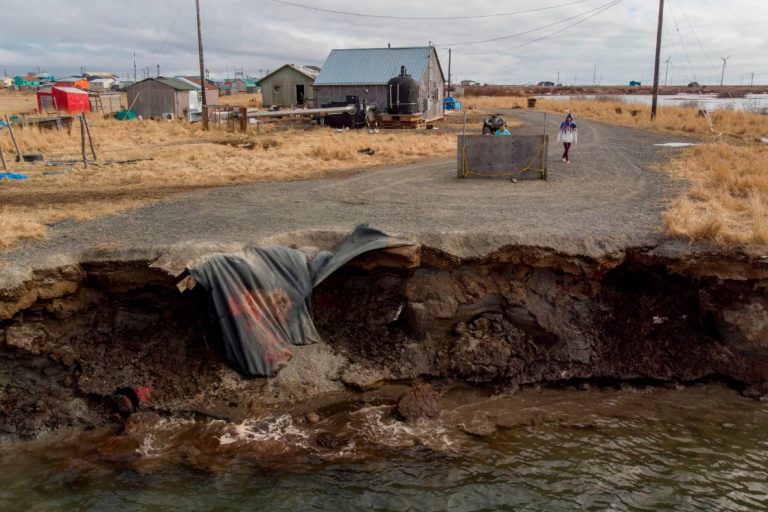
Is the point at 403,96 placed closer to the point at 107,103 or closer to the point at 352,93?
the point at 352,93

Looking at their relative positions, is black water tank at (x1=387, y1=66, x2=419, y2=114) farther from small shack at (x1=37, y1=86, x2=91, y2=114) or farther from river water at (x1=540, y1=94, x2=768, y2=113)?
small shack at (x1=37, y1=86, x2=91, y2=114)

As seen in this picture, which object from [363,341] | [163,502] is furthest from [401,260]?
[163,502]

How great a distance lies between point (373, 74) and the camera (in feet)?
121

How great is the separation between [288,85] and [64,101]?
54.1 ft

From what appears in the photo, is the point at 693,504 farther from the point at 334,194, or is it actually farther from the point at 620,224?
the point at 334,194

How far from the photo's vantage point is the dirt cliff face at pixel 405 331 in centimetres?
788

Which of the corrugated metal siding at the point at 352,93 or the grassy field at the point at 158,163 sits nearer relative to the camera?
the grassy field at the point at 158,163

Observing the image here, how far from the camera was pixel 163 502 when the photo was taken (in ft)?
20.2

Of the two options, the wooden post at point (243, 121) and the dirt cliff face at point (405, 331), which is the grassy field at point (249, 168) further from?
the dirt cliff face at point (405, 331)

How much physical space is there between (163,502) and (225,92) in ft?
281

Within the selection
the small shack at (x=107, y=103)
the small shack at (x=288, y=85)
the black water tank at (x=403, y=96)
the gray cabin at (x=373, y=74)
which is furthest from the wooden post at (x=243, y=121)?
the small shack at (x=288, y=85)

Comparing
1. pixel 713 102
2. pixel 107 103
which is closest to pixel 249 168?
pixel 107 103

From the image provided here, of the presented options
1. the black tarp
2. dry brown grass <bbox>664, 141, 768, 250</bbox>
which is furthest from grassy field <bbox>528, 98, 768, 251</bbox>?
the black tarp

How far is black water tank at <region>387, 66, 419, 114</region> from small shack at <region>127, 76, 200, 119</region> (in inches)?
483
